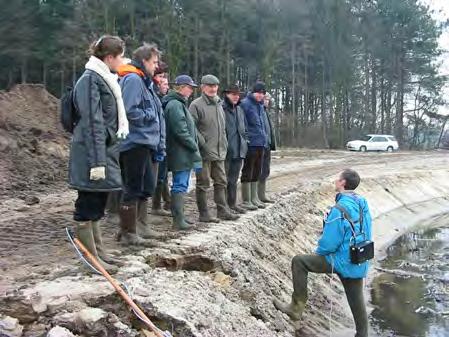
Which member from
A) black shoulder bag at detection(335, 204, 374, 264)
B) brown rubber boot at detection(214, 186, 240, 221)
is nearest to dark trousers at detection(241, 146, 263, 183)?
brown rubber boot at detection(214, 186, 240, 221)

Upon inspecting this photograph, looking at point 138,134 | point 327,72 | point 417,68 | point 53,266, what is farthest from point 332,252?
point 417,68

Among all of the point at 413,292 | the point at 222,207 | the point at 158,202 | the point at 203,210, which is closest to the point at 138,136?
the point at 203,210

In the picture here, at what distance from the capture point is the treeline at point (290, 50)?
105ft

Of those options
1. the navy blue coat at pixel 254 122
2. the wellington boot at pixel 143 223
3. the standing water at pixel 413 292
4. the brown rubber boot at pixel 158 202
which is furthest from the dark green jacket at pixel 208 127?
the standing water at pixel 413 292

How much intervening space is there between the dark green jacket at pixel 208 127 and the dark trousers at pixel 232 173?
0.89 meters

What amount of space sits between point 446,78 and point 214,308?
156 feet

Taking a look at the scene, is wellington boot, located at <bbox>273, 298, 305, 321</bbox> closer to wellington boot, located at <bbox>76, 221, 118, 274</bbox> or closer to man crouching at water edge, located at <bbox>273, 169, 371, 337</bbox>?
man crouching at water edge, located at <bbox>273, 169, 371, 337</bbox>

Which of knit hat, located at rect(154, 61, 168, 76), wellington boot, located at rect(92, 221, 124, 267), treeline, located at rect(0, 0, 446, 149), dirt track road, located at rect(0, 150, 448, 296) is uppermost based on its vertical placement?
treeline, located at rect(0, 0, 446, 149)

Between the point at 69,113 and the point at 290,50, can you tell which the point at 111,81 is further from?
the point at 290,50

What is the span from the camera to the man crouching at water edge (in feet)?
19.5

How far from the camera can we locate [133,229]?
6199mm

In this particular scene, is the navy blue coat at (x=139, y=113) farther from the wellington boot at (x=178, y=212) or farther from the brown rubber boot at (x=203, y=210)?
the brown rubber boot at (x=203, y=210)

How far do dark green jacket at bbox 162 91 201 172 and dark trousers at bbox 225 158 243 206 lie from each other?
66.0 inches

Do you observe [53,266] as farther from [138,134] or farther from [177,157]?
[177,157]
